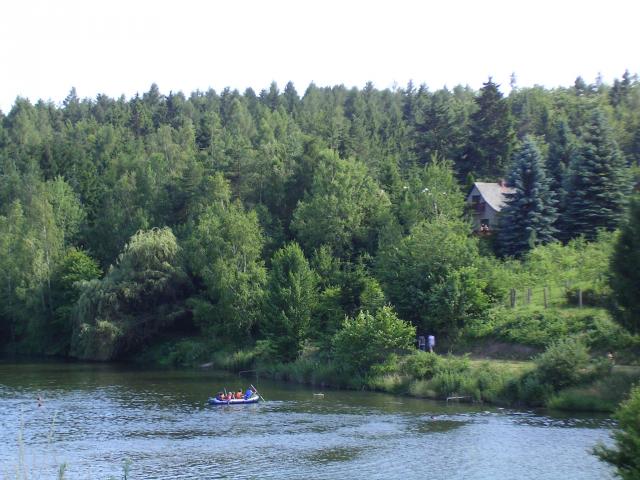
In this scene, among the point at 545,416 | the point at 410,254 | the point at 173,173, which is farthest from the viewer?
the point at 173,173

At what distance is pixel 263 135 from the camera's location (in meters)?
136

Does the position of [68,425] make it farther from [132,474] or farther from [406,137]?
[406,137]

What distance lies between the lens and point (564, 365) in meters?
46.4

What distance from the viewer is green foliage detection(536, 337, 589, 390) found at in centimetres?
4641

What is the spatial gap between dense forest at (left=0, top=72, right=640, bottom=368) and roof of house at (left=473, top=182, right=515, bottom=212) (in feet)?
7.73

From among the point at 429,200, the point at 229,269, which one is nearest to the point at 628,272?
the point at 429,200

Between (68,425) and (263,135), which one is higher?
(263,135)

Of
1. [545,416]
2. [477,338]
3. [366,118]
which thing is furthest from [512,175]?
[366,118]

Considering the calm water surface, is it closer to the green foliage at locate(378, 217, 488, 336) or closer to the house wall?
the green foliage at locate(378, 217, 488, 336)

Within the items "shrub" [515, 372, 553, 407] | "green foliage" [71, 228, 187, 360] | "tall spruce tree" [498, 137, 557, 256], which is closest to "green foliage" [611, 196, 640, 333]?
"shrub" [515, 372, 553, 407]

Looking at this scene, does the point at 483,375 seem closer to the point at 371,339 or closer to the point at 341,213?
the point at 371,339

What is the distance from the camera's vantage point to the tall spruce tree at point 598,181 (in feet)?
222

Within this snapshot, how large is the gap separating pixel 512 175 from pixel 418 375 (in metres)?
25.7

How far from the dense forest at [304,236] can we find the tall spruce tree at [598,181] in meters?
0.12
